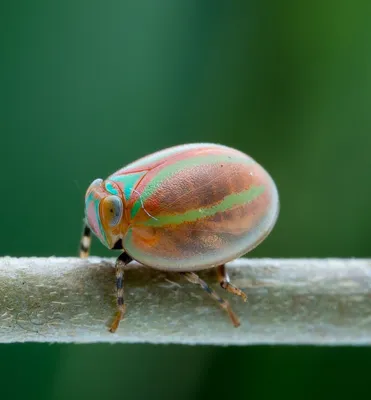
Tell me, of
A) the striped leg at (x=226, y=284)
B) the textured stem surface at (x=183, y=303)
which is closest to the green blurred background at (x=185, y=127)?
the textured stem surface at (x=183, y=303)

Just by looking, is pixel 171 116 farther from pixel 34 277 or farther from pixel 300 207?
pixel 34 277

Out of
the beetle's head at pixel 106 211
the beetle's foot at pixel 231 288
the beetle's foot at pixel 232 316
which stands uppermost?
the beetle's head at pixel 106 211

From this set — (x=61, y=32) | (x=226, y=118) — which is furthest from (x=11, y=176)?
(x=226, y=118)

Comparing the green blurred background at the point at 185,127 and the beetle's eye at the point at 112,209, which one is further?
the green blurred background at the point at 185,127

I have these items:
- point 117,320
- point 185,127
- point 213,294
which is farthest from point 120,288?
point 185,127

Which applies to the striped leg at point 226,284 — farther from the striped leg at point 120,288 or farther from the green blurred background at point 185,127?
the green blurred background at point 185,127

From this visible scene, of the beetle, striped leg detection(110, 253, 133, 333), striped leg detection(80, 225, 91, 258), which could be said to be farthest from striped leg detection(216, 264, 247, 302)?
striped leg detection(80, 225, 91, 258)
